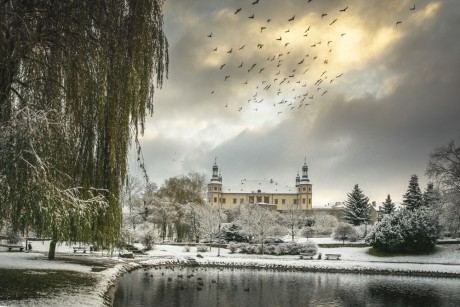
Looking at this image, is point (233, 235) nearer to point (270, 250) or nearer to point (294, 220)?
point (270, 250)

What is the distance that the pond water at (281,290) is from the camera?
18250 mm

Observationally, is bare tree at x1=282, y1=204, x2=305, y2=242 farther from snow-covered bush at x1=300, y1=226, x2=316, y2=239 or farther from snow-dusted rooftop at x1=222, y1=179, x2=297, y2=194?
snow-dusted rooftop at x1=222, y1=179, x2=297, y2=194

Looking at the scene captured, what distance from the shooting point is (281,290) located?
21.8 m

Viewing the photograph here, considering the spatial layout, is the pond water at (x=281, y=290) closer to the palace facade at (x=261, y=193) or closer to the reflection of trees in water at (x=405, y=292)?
the reflection of trees in water at (x=405, y=292)

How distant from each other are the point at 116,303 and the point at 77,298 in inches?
164

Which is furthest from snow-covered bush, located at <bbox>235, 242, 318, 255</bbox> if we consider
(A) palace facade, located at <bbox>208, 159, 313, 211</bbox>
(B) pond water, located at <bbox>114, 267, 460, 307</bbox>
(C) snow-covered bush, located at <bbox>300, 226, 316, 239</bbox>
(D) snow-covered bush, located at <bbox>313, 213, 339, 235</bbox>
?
(A) palace facade, located at <bbox>208, 159, 313, 211</bbox>

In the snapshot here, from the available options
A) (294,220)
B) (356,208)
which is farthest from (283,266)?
(294,220)

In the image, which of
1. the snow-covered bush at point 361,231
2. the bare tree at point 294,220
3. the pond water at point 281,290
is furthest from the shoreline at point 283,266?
the bare tree at point 294,220

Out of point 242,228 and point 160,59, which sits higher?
point 160,59

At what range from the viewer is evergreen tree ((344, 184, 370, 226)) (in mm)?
62344

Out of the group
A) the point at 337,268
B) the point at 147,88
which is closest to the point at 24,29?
the point at 147,88

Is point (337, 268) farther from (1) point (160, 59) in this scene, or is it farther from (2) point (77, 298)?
(1) point (160, 59)

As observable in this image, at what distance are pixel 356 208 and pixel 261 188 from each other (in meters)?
65.5

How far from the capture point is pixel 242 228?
182 ft
